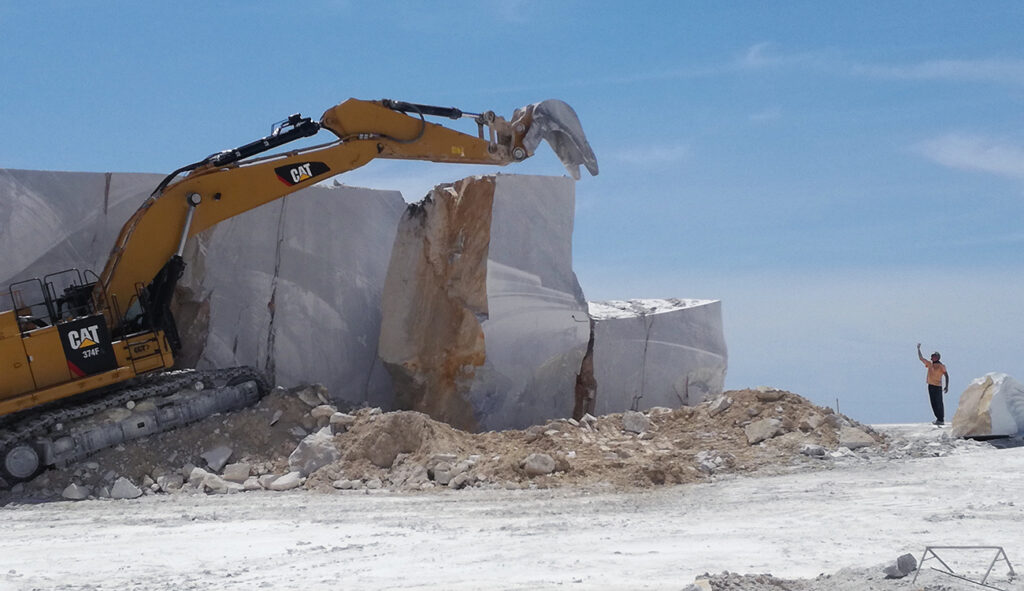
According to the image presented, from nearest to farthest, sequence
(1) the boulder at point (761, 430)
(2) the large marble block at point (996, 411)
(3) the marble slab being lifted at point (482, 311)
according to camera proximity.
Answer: (1) the boulder at point (761, 430)
(2) the large marble block at point (996, 411)
(3) the marble slab being lifted at point (482, 311)

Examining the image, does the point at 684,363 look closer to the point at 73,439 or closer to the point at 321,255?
the point at 321,255

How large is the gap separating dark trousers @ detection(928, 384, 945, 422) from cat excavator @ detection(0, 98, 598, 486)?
5.88 meters

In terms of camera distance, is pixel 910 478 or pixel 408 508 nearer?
pixel 408 508

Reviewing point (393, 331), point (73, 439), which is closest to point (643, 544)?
point (73, 439)

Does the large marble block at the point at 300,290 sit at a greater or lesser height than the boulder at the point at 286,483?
greater

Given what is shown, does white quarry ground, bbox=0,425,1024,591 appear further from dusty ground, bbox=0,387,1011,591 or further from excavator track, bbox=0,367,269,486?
excavator track, bbox=0,367,269,486

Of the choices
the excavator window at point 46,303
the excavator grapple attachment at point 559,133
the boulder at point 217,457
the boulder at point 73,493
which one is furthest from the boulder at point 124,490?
the excavator grapple attachment at point 559,133

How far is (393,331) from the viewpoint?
1309cm

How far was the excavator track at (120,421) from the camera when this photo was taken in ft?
32.6

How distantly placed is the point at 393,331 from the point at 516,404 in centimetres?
181

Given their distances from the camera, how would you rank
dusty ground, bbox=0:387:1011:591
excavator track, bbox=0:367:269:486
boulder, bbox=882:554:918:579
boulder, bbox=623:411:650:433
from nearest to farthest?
1. boulder, bbox=882:554:918:579
2. dusty ground, bbox=0:387:1011:591
3. excavator track, bbox=0:367:269:486
4. boulder, bbox=623:411:650:433

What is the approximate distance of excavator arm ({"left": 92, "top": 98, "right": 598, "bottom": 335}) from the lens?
432 inches

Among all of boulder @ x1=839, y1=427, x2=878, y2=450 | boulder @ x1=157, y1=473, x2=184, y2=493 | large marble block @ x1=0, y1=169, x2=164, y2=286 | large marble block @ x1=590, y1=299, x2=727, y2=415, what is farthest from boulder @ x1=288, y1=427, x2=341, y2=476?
boulder @ x1=839, y1=427, x2=878, y2=450

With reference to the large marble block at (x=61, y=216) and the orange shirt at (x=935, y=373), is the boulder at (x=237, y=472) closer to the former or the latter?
the large marble block at (x=61, y=216)
